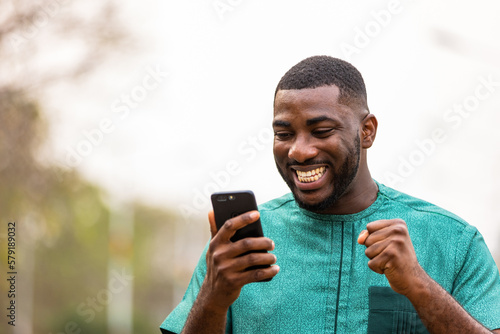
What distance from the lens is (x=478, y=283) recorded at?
2.54 m

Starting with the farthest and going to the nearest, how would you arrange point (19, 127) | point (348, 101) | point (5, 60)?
point (19, 127), point (5, 60), point (348, 101)

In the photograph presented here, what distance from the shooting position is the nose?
264cm

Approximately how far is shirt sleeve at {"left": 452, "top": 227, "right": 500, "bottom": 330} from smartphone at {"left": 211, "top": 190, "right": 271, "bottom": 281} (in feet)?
2.80

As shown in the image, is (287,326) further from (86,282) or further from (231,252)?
(86,282)

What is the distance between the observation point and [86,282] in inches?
754

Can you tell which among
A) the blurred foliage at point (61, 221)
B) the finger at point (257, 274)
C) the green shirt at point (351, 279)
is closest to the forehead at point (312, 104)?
Answer: the green shirt at point (351, 279)

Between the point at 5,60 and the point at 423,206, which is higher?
the point at 5,60

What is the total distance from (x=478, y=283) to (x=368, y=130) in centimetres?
81

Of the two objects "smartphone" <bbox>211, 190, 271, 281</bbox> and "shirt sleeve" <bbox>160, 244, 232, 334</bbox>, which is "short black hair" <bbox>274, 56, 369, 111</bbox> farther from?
"shirt sleeve" <bbox>160, 244, 232, 334</bbox>

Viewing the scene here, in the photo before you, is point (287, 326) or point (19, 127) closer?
point (287, 326)

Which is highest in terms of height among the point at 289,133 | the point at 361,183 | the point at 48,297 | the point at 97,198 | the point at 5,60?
the point at 5,60

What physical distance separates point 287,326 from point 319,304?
16cm

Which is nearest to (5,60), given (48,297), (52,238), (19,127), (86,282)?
(19,127)

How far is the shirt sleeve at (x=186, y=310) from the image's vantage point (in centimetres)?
277
